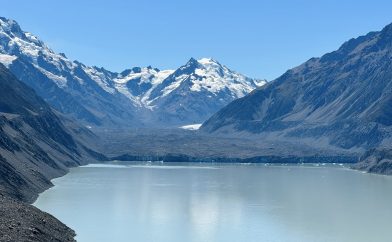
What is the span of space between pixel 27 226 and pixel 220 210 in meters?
54.2

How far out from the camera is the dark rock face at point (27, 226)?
206 feet

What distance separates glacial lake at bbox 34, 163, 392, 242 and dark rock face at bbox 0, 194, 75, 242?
5.78 meters

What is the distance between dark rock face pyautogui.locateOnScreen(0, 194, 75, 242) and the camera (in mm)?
62750

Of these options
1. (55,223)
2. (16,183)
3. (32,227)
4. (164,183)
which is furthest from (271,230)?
(164,183)

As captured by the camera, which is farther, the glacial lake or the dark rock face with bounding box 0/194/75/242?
the glacial lake

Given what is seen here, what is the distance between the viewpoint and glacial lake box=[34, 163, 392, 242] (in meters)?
89.4

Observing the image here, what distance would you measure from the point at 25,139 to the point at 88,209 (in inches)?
3256

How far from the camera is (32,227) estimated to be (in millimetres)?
68312

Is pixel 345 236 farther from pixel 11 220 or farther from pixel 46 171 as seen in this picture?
pixel 46 171

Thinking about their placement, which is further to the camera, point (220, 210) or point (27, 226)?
point (220, 210)

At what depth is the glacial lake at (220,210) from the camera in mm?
89375

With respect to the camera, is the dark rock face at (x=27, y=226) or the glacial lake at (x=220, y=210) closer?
the dark rock face at (x=27, y=226)

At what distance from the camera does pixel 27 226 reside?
67.9 meters

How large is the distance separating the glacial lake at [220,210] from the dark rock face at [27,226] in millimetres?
5783
